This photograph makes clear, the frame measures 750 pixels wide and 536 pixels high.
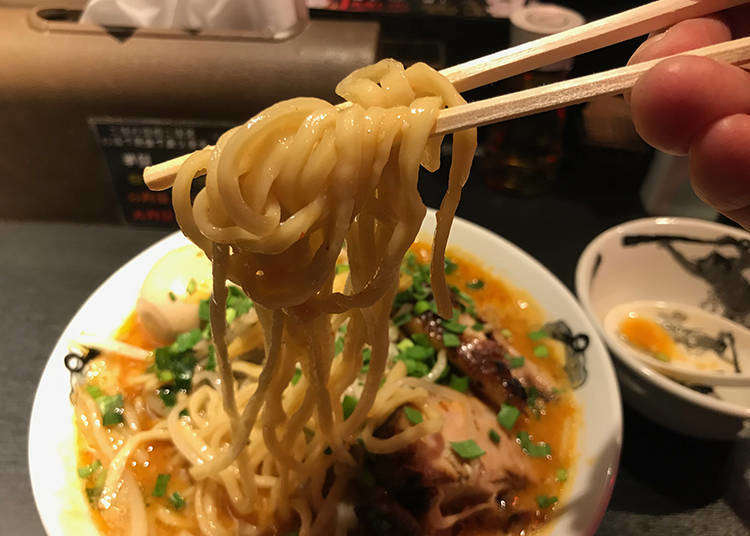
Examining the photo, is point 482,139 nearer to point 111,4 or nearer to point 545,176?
point 545,176

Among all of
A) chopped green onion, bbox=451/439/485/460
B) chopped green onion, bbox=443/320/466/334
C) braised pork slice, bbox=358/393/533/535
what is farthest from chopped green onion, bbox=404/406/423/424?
chopped green onion, bbox=443/320/466/334

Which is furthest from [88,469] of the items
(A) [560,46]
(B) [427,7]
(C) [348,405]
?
(B) [427,7]

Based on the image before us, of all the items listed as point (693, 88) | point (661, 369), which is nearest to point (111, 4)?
point (693, 88)

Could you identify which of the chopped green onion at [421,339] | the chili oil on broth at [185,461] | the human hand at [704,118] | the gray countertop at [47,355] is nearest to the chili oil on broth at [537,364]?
the chili oil on broth at [185,461]

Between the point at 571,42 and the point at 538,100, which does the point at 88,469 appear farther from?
the point at 571,42

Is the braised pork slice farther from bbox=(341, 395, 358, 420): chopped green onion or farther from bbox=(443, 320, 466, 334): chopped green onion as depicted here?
bbox=(443, 320, 466, 334): chopped green onion

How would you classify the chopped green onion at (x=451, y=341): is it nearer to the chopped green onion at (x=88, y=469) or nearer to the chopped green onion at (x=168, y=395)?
the chopped green onion at (x=168, y=395)

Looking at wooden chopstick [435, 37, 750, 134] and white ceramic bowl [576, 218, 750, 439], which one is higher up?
wooden chopstick [435, 37, 750, 134]

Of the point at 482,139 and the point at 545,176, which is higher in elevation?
the point at 482,139
